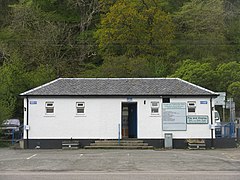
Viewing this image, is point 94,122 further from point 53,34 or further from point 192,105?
point 53,34

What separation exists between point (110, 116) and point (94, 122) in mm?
1076

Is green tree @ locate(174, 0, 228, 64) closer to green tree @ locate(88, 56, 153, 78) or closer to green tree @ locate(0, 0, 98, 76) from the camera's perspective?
green tree @ locate(88, 56, 153, 78)

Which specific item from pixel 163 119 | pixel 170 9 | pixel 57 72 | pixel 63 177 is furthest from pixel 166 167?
pixel 170 9

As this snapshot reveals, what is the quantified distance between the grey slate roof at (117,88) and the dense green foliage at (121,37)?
1354 cm

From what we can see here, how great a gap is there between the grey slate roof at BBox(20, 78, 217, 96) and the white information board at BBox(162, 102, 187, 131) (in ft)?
2.49

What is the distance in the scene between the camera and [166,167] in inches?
771

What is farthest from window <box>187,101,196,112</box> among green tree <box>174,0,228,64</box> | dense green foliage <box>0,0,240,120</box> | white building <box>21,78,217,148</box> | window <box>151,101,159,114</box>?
green tree <box>174,0,228,64</box>

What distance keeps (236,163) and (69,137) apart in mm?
12758

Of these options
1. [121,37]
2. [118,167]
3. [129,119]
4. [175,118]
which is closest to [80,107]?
[129,119]

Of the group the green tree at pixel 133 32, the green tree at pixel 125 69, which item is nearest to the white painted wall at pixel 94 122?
the green tree at pixel 125 69

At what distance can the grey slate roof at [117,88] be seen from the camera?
3133 cm

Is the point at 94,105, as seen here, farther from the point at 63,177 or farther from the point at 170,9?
the point at 170,9

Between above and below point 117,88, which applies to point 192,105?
below

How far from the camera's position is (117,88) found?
32.3 metres
